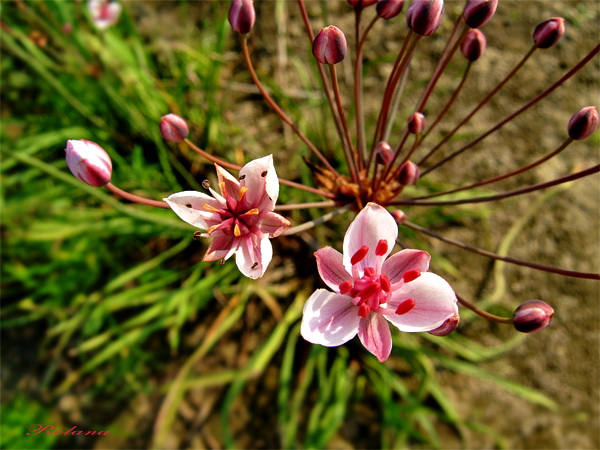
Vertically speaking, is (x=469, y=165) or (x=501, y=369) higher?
(x=469, y=165)

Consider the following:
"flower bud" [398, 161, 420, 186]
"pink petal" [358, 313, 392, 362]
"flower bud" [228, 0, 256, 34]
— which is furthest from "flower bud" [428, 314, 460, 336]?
"flower bud" [228, 0, 256, 34]

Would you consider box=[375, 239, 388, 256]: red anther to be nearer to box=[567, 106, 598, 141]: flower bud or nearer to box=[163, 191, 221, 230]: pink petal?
box=[163, 191, 221, 230]: pink petal

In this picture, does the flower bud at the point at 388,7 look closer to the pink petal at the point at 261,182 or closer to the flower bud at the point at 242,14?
the flower bud at the point at 242,14

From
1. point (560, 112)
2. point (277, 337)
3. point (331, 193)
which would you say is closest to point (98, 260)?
point (277, 337)

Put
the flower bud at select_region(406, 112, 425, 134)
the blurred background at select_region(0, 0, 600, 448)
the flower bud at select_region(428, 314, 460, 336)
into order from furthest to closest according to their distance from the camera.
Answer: the blurred background at select_region(0, 0, 600, 448), the flower bud at select_region(406, 112, 425, 134), the flower bud at select_region(428, 314, 460, 336)

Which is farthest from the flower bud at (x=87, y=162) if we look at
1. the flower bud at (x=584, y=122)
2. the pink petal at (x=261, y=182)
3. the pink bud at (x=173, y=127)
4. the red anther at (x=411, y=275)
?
the flower bud at (x=584, y=122)

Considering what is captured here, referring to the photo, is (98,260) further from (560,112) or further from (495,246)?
(560,112)
